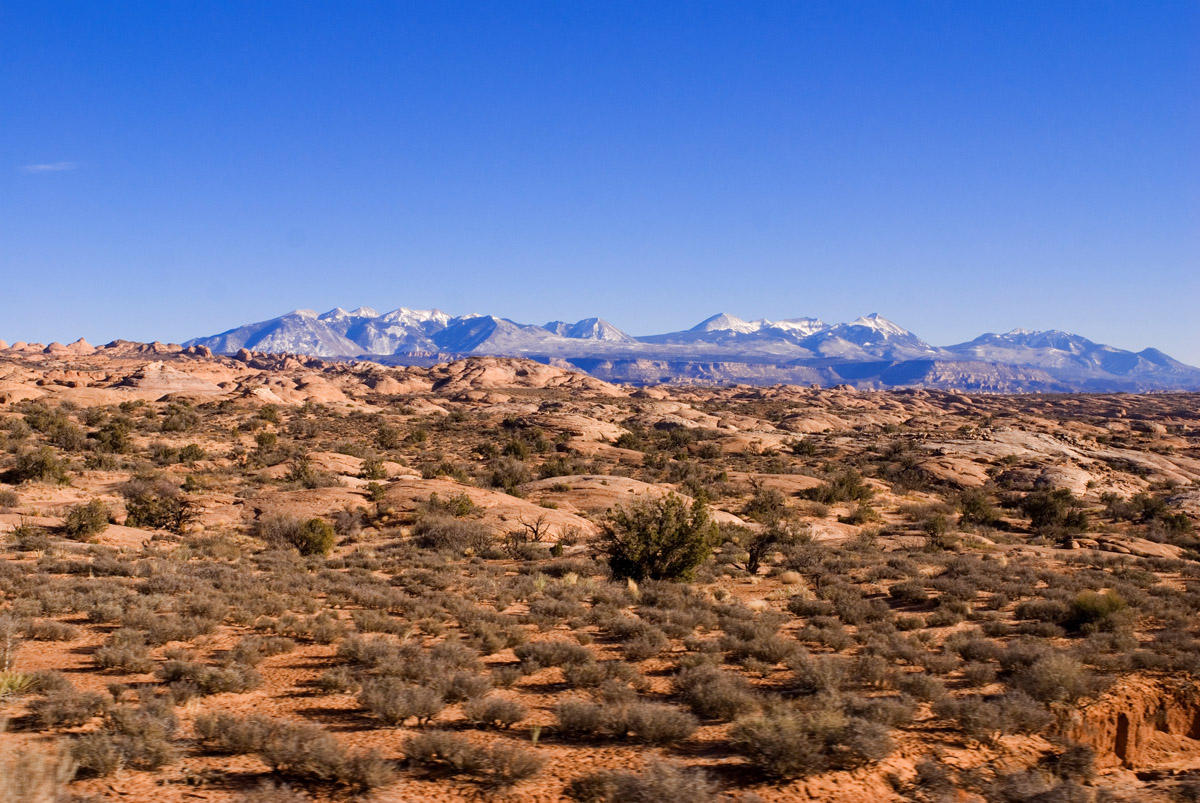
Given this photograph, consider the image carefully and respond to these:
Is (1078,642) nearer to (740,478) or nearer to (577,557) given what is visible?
(577,557)

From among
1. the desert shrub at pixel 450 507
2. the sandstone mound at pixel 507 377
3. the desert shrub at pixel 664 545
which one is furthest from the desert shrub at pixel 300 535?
the sandstone mound at pixel 507 377

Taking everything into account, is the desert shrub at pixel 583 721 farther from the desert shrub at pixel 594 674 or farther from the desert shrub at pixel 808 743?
the desert shrub at pixel 808 743

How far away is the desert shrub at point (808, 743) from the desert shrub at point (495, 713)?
252cm

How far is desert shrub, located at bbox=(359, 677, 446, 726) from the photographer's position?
8000 mm

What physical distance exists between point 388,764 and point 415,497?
67.0 feet

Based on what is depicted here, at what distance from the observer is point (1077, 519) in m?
28.5

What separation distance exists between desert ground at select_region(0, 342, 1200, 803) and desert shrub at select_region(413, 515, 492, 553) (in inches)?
5.8

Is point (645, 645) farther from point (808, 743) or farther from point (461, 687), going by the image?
point (808, 743)

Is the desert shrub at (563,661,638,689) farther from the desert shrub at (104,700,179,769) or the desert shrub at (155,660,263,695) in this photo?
the desert shrub at (104,700,179,769)

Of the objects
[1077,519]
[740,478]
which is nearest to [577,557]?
[740,478]

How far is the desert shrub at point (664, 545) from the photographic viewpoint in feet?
57.9

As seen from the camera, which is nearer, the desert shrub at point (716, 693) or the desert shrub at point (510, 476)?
the desert shrub at point (716, 693)

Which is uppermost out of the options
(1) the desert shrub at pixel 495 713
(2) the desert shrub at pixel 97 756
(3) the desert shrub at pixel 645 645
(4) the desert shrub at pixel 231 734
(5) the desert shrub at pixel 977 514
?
(2) the desert shrub at pixel 97 756

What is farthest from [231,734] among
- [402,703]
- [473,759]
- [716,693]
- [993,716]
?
[993,716]
